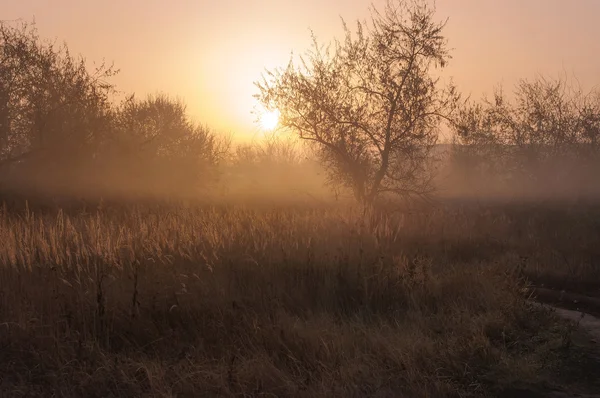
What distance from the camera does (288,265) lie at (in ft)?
24.5

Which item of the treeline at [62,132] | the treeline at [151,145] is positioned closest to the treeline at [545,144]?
the treeline at [151,145]

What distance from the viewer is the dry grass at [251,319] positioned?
452cm

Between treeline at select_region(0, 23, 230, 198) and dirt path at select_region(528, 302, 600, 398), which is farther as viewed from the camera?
treeline at select_region(0, 23, 230, 198)

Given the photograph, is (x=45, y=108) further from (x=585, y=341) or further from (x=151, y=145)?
(x=585, y=341)

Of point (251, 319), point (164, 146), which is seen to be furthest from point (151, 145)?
point (251, 319)

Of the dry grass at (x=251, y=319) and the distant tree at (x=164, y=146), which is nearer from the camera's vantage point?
the dry grass at (x=251, y=319)

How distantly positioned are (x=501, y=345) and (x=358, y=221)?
473cm

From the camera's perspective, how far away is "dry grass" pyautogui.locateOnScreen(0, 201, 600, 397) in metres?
4.52

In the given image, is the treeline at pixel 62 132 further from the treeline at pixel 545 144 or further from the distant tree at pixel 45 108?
the treeline at pixel 545 144

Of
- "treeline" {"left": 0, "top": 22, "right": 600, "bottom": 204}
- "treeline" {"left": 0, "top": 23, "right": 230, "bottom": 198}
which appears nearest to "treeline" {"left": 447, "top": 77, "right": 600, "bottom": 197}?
"treeline" {"left": 0, "top": 22, "right": 600, "bottom": 204}

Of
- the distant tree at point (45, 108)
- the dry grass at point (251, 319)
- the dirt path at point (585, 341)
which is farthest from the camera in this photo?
the distant tree at point (45, 108)

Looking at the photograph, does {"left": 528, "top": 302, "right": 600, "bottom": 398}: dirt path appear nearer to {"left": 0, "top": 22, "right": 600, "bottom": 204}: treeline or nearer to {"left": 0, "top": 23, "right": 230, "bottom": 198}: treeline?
{"left": 0, "top": 22, "right": 600, "bottom": 204}: treeline

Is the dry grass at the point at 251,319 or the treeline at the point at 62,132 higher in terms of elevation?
the treeline at the point at 62,132

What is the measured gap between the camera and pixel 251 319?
574 cm
